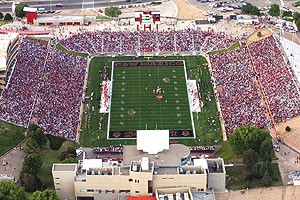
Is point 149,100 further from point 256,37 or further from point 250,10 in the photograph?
point 250,10

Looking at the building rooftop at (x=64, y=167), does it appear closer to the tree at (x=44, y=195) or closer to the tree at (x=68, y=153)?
the tree at (x=44, y=195)

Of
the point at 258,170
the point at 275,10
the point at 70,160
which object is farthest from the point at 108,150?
the point at 275,10

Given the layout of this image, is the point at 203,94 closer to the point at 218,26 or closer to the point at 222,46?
the point at 222,46

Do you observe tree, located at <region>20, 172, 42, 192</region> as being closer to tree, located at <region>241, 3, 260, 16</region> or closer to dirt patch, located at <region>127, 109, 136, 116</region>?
dirt patch, located at <region>127, 109, 136, 116</region>

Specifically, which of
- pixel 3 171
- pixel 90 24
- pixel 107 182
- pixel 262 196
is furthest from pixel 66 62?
pixel 262 196

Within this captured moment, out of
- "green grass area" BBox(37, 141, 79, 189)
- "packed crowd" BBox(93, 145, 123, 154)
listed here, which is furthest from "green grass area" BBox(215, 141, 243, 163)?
"green grass area" BBox(37, 141, 79, 189)

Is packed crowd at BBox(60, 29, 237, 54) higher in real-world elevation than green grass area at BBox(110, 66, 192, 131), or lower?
higher
